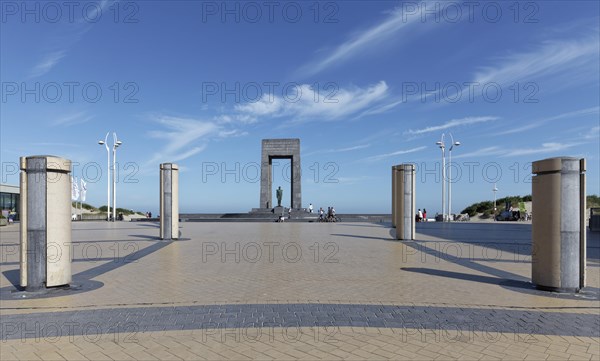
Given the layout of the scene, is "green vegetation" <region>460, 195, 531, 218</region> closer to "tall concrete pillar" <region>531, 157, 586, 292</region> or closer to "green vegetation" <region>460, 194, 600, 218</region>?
"green vegetation" <region>460, 194, 600, 218</region>

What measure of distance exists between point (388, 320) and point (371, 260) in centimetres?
544

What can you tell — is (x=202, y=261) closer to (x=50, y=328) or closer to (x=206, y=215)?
(x=50, y=328)

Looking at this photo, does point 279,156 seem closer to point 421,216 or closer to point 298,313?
point 421,216

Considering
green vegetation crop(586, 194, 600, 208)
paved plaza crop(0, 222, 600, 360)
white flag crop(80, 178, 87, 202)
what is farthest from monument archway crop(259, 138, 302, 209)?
green vegetation crop(586, 194, 600, 208)

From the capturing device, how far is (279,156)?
1746 inches

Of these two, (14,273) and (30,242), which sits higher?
(30,242)

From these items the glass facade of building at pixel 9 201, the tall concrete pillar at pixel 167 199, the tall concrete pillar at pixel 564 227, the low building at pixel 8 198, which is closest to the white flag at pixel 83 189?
the glass facade of building at pixel 9 201

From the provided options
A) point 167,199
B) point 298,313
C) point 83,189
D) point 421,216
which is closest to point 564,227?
point 298,313

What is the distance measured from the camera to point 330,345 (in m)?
4.39

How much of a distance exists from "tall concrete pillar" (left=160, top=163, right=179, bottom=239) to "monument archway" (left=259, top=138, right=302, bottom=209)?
26823 mm

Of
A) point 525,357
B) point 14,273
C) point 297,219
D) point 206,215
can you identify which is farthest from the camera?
point 206,215

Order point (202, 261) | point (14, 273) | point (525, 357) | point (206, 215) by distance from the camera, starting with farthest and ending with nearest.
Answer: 1. point (206, 215)
2. point (202, 261)
3. point (14, 273)
4. point (525, 357)

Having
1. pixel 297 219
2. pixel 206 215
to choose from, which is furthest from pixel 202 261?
pixel 206 215

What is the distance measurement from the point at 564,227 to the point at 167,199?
44.8 feet
